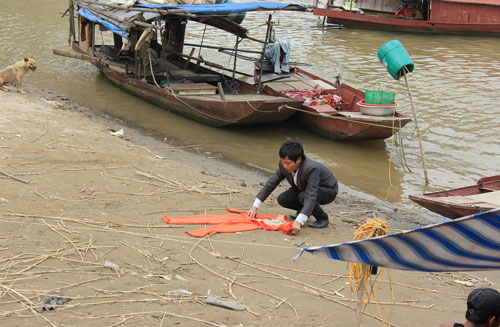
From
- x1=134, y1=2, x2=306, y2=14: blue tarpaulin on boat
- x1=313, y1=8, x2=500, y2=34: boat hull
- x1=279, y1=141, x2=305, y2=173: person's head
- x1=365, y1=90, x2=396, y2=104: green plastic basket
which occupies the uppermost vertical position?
x1=313, y1=8, x2=500, y2=34: boat hull

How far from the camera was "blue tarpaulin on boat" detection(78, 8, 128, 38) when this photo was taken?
11820 millimetres

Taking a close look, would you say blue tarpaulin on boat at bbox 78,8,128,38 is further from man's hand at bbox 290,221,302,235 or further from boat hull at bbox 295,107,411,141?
man's hand at bbox 290,221,302,235

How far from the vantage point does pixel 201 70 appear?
13.5 m

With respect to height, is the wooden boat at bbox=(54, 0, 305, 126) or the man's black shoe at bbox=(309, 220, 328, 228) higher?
the wooden boat at bbox=(54, 0, 305, 126)

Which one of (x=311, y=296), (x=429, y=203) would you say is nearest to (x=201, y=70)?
(x=429, y=203)

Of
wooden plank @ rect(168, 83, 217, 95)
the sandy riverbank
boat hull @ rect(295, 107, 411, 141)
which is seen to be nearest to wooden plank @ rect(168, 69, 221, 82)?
wooden plank @ rect(168, 83, 217, 95)

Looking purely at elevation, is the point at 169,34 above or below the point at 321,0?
below

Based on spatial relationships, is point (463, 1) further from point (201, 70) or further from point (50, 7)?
point (50, 7)

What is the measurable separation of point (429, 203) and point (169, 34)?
8911 millimetres

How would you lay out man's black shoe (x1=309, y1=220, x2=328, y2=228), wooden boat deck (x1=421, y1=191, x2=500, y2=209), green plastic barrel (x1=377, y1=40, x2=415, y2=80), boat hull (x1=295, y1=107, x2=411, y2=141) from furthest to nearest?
boat hull (x1=295, y1=107, x2=411, y2=141), green plastic barrel (x1=377, y1=40, x2=415, y2=80), wooden boat deck (x1=421, y1=191, x2=500, y2=209), man's black shoe (x1=309, y1=220, x2=328, y2=228)

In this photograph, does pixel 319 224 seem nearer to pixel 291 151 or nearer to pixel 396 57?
pixel 291 151

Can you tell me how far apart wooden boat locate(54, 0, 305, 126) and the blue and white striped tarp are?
276 inches

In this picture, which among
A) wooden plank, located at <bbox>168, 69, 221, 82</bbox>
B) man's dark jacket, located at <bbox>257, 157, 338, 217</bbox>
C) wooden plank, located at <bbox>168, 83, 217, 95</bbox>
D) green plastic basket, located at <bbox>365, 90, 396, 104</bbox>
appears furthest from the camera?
wooden plank, located at <bbox>168, 69, 221, 82</bbox>

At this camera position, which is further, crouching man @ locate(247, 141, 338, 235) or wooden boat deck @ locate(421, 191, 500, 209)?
wooden boat deck @ locate(421, 191, 500, 209)
